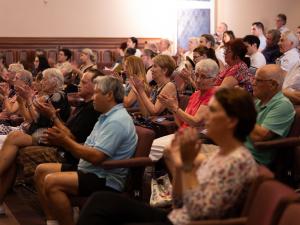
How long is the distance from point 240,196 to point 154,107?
285 cm

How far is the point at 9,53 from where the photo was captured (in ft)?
38.9

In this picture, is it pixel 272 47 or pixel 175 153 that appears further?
pixel 272 47

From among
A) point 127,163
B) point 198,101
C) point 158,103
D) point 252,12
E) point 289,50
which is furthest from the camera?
point 252,12

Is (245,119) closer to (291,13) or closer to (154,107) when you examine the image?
(154,107)

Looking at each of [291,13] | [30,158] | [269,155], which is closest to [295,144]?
[269,155]

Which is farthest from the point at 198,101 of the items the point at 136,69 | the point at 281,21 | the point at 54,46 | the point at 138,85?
the point at 54,46

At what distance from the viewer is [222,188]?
2.41 metres

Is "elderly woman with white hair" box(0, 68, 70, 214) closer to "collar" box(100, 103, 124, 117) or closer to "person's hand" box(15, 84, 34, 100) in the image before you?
"person's hand" box(15, 84, 34, 100)

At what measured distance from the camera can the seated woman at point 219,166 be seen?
242cm

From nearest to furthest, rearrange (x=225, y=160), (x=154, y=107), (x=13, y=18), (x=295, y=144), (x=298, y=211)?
(x=298, y=211), (x=225, y=160), (x=295, y=144), (x=154, y=107), (x=13, y=18)

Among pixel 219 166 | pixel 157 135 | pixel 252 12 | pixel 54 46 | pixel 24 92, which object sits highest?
pixel 219 166

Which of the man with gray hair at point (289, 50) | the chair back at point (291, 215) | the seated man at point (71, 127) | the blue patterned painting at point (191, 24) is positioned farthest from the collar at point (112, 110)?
the blue patterned painting at point (191, 24)

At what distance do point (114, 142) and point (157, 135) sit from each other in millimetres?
1339

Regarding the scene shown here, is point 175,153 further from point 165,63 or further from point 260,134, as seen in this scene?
point 165,63
